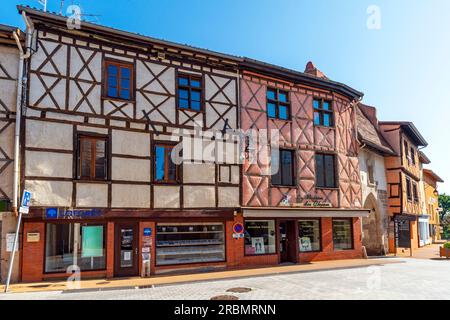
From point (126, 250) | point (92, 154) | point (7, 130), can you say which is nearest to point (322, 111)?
point (92, 154)

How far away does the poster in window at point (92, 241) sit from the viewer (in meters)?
12.3

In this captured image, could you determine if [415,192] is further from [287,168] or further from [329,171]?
[287,168]

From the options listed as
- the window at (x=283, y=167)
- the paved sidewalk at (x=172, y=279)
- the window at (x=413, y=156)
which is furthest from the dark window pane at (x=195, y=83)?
the window at (x=413, y=156)

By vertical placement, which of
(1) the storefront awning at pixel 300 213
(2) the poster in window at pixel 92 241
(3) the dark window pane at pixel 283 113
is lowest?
(2) the poster in window at pixel 92 241

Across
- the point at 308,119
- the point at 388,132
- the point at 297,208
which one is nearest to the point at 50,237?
the point at 297,208

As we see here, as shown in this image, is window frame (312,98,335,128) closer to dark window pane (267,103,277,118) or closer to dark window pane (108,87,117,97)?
dark window pane (267,103,277,118)

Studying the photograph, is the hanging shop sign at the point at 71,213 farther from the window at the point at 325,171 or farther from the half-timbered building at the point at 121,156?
the window at the point at 325,171

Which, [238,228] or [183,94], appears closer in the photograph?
[183,94]

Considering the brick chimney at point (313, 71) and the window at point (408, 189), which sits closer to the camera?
the brick chimney at point (313, 71)

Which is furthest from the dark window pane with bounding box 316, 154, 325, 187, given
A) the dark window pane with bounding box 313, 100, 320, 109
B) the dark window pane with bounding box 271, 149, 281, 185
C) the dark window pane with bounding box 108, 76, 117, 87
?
the dark window pane with bounding box 108, 76, 117, 87

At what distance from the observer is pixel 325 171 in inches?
712

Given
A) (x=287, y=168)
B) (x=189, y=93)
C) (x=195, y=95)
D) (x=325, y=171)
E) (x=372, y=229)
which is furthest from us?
(x=372, y=229)

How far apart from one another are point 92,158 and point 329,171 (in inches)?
432

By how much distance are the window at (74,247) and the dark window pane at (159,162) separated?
259 cm
